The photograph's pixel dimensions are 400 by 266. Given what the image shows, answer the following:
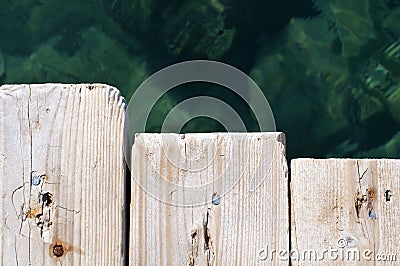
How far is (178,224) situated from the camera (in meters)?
1.68

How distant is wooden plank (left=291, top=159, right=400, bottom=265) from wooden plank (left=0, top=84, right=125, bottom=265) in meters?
0.41

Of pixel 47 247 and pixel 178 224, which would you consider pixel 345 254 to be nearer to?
pixel 178 224

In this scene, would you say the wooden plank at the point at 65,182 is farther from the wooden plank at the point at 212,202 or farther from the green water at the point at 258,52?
the green water at the point at 258,52

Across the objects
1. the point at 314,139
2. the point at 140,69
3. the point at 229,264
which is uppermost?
the point at 140,69

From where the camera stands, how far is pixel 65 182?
1.70 m

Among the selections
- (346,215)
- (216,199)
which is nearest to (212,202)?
(216,199)

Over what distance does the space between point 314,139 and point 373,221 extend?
237 centimetres

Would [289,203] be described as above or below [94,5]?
below

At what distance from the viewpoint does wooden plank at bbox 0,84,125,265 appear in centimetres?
169

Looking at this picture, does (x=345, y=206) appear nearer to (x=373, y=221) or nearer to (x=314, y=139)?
(x=373, y=221)

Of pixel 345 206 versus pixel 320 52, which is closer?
pixel 345 206

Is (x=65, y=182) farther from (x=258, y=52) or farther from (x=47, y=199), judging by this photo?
(x=258, y=52)

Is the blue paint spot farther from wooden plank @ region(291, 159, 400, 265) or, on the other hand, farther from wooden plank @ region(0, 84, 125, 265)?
wooden plank @ region(0, 84, 125, 265)

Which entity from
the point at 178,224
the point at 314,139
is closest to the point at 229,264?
the point at 178,224
